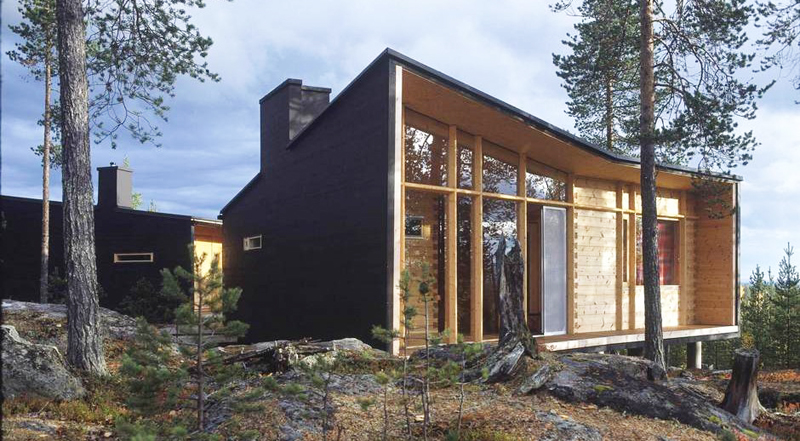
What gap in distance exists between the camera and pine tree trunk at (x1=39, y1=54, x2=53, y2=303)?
15.2 meters

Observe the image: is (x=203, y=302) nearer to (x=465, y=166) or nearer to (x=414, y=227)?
(x=414, y=227)

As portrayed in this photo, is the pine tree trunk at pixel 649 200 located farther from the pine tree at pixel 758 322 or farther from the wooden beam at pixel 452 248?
the pine tree at pixel 758 322

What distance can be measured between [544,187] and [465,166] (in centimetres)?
212

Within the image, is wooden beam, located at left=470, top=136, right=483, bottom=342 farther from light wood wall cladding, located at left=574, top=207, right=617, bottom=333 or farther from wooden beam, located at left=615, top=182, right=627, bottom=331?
wooden beam, located at left=615, top=182, right=627, bottom=331

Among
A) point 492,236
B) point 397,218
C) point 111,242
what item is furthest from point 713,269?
point 111,242

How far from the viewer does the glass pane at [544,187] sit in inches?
457

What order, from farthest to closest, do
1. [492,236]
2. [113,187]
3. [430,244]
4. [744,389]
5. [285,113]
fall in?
[113,187] < [285,113] < [492,236] < [430,244] < [744,389]

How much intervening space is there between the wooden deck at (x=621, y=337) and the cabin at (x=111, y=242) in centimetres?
962

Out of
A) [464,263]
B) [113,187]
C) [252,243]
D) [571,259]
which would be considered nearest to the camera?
[464,263]

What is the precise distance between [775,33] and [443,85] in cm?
581

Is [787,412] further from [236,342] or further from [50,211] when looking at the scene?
[50,211]

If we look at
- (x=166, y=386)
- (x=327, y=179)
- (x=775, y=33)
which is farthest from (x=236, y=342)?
(x=775, y=33)

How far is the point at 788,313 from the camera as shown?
1573 cm

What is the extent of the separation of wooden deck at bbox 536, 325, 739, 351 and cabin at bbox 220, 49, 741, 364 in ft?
0.13
